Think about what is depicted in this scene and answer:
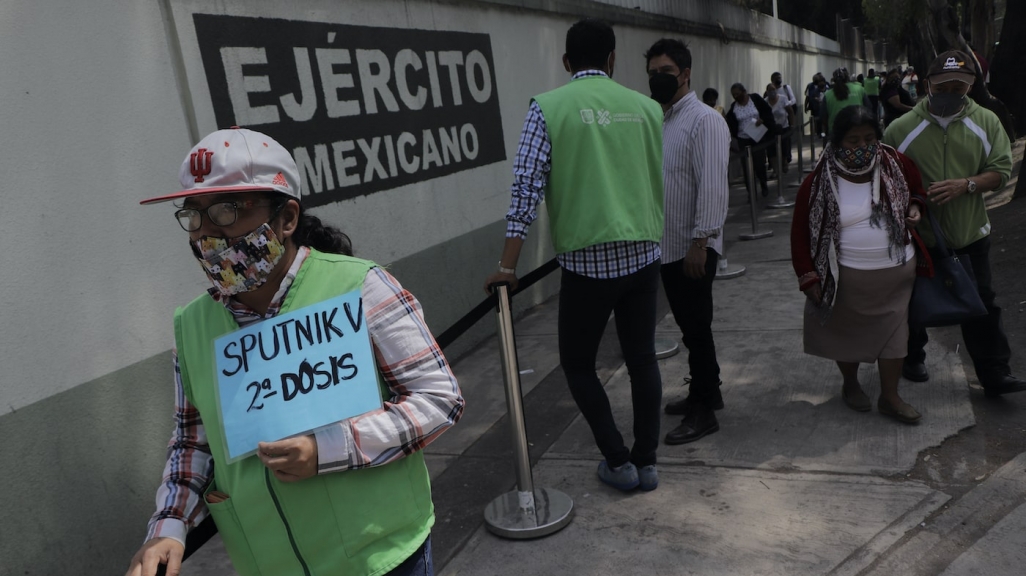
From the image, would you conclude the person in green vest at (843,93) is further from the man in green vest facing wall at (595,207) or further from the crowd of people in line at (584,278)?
the man in green vest facing wall at (595,207)

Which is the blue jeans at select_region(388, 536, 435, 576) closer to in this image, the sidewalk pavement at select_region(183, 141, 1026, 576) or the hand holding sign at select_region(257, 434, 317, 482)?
the hand holding sign at select_region(257, 434, 317, 482)

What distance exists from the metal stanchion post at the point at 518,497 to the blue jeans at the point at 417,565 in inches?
62.0

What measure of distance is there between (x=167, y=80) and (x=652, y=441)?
287 centimetres

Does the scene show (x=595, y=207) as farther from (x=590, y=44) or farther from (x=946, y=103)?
(x=946, y=103)

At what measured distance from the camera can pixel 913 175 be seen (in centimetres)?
407

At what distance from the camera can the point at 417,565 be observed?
5.57ft

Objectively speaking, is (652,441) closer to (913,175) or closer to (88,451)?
(913,175)

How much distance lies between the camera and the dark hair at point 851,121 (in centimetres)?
391

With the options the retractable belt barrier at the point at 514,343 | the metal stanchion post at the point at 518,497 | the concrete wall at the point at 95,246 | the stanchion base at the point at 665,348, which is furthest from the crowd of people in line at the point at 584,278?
the stanchion base at the point at 665,348

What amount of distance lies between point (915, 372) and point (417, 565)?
389 cm

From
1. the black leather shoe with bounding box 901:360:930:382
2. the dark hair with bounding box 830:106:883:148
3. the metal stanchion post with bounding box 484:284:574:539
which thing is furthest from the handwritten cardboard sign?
the black leather shoe with bounding box 901:360:930:382

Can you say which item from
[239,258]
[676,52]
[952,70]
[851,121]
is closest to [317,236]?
[239,258]

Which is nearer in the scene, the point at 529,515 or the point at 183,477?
the point at 183,477

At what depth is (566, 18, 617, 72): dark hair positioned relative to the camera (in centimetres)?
341
